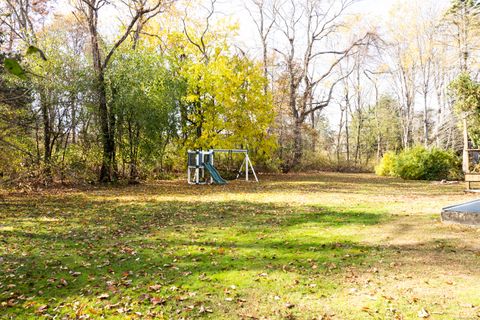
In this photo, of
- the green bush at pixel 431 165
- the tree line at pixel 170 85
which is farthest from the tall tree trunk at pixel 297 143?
the green bush at pixel 431 165

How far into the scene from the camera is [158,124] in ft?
54.2

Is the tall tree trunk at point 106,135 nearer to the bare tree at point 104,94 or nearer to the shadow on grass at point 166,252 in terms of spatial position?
the bare tree at point 104,94

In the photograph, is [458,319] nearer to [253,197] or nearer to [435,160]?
[253,197]

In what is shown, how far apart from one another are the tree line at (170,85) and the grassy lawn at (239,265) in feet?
4.86

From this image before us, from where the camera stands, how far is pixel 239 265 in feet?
16.1

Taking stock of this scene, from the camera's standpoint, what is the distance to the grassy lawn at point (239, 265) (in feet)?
11.9

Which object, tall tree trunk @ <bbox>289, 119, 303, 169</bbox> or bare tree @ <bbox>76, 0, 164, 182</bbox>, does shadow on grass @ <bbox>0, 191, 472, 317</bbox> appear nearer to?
bare tree @ <bbox>76, 0, 164, 182</bbox>

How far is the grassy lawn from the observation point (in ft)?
11.9

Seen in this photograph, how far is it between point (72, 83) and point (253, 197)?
7931mm

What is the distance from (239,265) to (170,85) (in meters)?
14.1

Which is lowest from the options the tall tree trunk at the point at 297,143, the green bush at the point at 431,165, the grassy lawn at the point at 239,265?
the grassy lawn at the point at 239,265

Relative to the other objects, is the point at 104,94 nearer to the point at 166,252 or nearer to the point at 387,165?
the point at 166,252

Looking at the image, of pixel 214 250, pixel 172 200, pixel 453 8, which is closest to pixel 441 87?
pixel 453 8

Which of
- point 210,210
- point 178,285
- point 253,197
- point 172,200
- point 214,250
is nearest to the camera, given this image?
point 178,285
